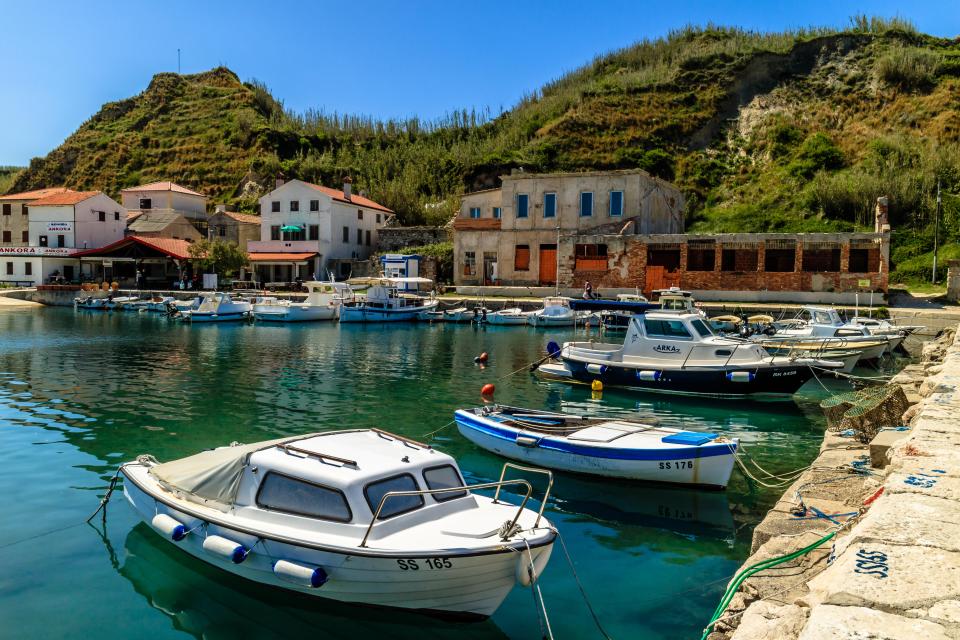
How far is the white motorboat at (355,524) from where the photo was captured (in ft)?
25.8

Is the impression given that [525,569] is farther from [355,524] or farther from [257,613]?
[257,613]

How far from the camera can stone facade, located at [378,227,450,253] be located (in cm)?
6700

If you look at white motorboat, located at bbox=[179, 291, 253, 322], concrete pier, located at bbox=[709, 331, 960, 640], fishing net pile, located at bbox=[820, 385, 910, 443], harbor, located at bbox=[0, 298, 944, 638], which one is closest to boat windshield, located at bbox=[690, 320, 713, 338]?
harbor, located at bbox=[0, 298, 944, 638]

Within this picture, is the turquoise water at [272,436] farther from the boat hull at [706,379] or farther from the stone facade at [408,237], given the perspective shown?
the stone facade at [408,237]

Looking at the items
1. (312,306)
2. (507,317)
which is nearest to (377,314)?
(312,306)

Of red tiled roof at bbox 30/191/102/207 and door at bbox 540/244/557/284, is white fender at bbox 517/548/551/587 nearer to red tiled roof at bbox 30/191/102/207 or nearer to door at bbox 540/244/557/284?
door at bbox 540/244/557/284

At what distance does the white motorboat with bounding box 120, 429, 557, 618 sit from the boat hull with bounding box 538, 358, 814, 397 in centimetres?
1366

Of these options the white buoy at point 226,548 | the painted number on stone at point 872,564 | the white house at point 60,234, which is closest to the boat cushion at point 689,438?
the painted number on stone at point 872,564

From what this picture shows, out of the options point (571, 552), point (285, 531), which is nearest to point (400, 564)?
point (285, 531)

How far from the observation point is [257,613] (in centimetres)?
872

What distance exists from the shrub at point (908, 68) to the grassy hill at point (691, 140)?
19cm

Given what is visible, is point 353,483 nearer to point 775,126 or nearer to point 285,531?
point 285,531

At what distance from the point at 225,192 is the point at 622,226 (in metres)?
Answer: 63.9

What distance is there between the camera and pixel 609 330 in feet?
151
